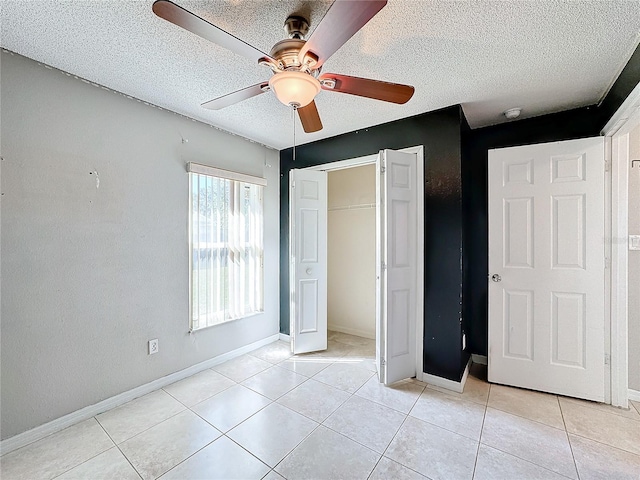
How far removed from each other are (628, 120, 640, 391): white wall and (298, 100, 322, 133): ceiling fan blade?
2.53m

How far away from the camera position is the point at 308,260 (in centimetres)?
315

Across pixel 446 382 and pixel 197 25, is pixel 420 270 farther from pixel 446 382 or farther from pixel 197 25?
pixel 197 25

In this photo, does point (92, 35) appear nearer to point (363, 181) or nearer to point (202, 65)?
point (202, 65)

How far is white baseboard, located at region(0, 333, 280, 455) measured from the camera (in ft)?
5.52

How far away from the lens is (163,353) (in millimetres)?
2418

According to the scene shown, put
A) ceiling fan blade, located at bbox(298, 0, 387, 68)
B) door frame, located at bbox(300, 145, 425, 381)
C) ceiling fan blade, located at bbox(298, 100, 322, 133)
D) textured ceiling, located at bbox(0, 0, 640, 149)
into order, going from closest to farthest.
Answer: ceiling fan blade, located at bbox(298, 0, 387, 68), textured ceiling, located at bbox(0, 0, 640, 149), ceiling fan blade, located at bbox(298, 100, 322, 133), door frame, located at bbox(300, 145, 425, 381)

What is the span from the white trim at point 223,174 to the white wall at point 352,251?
1189mm

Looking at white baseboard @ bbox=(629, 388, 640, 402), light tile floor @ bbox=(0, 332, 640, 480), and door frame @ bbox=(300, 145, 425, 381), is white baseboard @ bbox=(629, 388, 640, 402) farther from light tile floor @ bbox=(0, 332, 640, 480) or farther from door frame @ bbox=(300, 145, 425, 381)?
door frame @ bbox=(300, 145, 425, 381)

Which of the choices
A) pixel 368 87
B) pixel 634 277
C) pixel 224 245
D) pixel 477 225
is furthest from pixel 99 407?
pixel 634 277

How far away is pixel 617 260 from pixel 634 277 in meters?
0.25

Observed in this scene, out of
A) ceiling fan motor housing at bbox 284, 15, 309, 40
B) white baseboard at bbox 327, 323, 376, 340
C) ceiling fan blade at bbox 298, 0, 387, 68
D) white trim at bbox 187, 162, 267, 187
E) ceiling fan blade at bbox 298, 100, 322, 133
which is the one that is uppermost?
ceiling fan motor housing at bbox 284, 15, 309, 40

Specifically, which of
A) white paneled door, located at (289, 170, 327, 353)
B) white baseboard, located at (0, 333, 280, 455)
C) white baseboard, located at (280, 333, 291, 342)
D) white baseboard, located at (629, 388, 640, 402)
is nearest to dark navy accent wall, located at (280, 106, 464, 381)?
white paneled door, located at (289, 170, 327, 353)

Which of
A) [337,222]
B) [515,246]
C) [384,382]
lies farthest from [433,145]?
[384,382]

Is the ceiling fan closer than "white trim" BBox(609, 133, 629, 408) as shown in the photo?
Yes
